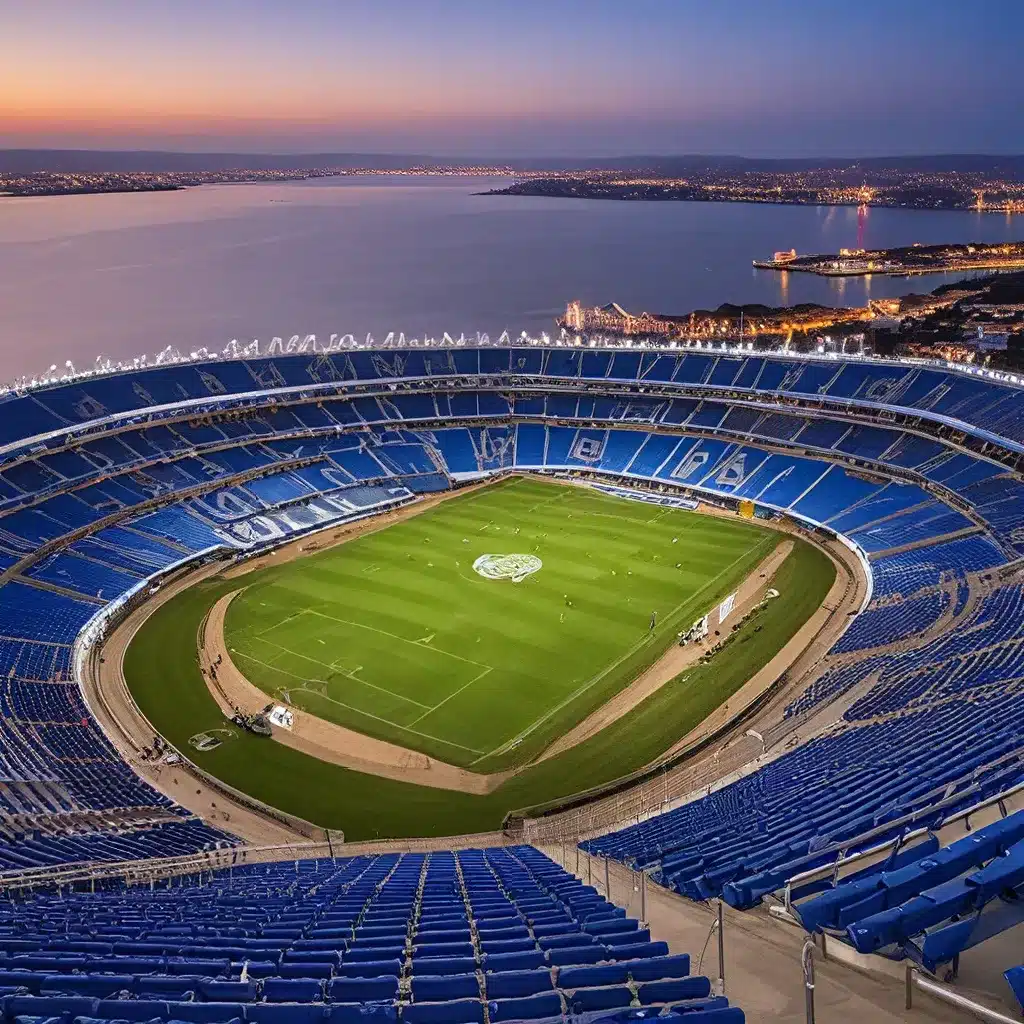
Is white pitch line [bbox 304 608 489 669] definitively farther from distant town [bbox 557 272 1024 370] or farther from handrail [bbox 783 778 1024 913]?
distant town [bbox 557 272 1024 370]

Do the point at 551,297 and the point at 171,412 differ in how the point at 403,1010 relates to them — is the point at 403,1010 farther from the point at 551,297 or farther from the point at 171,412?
the point at 551,297

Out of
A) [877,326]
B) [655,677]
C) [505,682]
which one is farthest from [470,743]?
[877,326]

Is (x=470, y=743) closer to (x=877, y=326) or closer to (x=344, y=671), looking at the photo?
(x=344, y=671)

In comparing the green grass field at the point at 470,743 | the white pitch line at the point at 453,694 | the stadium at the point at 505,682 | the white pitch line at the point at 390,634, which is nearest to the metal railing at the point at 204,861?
the stadium at the point at 505,682

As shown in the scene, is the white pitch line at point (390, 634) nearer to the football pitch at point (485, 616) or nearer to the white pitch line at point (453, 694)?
the football pitch at point (485, 616)

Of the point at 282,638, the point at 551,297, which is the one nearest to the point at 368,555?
the point at 282,638

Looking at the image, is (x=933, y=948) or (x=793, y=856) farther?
(x=793, y=856)
